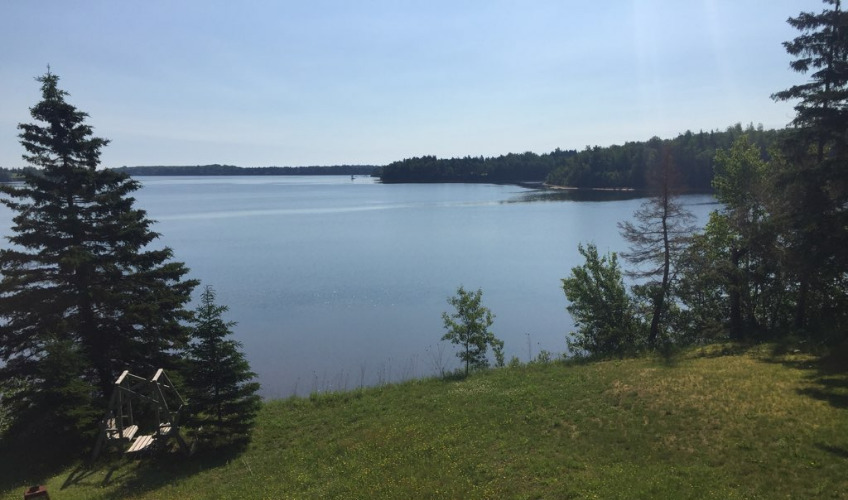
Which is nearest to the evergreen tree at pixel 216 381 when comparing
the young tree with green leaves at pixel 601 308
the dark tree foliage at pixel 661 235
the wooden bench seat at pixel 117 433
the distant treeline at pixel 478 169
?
the wooden bench seat at pixel 117 433

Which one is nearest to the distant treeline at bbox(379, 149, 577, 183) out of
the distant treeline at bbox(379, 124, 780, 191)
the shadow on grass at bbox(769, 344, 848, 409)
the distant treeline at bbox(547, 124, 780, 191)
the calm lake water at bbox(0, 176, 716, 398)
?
the distant treeline at bbox(379, 124, 780, 191)

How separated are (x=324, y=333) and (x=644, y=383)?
57.4ft

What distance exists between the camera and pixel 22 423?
42.6ft

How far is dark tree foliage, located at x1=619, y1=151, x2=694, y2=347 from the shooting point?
21062 mm

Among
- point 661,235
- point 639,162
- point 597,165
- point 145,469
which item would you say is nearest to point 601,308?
point 661,235

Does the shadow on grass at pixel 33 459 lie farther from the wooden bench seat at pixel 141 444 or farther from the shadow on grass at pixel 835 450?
the shadow on grass at pixel 835 450

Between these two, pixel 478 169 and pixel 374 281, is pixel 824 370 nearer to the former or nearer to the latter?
pixel 374 281

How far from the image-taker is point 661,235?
22.2 metres

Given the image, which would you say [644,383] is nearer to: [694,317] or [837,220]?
[837,220]

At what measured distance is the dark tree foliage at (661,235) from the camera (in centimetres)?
2106

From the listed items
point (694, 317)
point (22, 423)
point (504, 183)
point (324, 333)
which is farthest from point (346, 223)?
point (504, 183)

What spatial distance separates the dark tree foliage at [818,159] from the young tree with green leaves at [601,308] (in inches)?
278

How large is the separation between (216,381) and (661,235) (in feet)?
59.8

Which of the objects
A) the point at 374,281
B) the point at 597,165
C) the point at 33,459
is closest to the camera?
the point at 33,459
